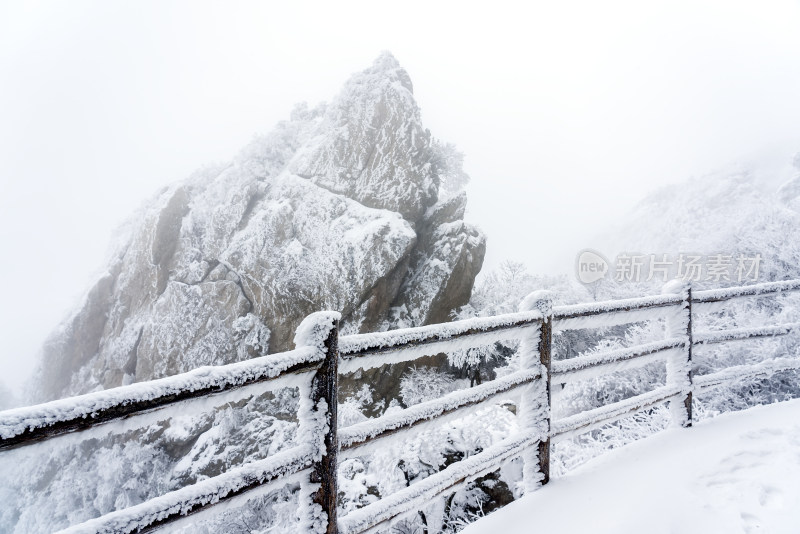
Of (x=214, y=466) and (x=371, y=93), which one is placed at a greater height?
(x=371, y=93)

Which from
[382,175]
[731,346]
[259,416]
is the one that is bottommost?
[259,416]

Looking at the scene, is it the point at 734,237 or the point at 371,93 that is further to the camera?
the point at 371,93

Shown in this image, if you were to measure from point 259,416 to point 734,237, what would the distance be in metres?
20.1

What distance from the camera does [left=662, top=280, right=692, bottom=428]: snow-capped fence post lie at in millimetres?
3359

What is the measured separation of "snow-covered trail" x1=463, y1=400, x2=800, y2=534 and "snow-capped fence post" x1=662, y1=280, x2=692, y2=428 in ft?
0.90

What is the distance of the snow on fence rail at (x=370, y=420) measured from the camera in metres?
1.17

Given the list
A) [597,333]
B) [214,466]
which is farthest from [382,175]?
[214,466]

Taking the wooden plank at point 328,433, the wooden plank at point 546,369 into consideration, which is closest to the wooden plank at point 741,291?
the wooden plank at point 546,369

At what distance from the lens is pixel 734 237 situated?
51.1 ft

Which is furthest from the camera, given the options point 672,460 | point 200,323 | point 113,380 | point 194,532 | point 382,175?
point 382,175

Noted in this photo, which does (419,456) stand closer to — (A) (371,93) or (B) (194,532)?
(B) (194,532)

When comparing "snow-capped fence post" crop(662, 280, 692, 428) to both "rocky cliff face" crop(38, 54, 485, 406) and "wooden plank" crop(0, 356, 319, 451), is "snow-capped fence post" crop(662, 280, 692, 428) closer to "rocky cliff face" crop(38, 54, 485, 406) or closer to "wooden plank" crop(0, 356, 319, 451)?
"wooden plank" crop(0, 356, 319, 451)

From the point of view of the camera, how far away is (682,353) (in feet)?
11.1

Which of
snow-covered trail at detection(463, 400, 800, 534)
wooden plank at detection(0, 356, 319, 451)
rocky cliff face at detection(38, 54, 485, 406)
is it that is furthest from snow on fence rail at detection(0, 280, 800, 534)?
rocky cliff face at detection(38, 54, 485, 406)
